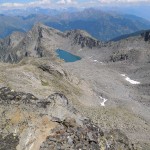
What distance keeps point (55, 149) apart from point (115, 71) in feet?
493

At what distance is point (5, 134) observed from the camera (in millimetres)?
29141

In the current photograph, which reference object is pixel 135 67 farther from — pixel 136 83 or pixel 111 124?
pixel 111 124

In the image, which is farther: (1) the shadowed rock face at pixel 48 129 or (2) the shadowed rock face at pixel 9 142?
(1) the shadowed rock face at pixel 48 129

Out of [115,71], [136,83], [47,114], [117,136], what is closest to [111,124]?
[117,136]

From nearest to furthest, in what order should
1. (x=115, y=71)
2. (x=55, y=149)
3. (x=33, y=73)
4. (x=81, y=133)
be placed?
(x=55, y=149) < (x=81, y=133) < (x=33, y=73) < (x=115, y=71)

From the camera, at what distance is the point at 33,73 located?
9138 cm

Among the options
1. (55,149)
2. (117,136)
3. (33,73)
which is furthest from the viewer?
(33,73)

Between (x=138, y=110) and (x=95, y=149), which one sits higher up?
(x=95, y=149)

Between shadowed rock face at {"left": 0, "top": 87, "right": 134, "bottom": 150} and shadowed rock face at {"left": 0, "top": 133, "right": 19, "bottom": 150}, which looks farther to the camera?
shadowed rock face at {"left": 0, "top": 87, "right": 134, "bottom": 150}

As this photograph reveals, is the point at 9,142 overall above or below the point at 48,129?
below

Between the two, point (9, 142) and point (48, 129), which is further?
point (48, 129)

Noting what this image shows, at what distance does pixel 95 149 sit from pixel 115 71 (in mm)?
148683

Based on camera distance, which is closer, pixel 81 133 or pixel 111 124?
pixel 81 133

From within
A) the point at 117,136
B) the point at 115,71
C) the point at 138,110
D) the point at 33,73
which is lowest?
the point at 115,71
